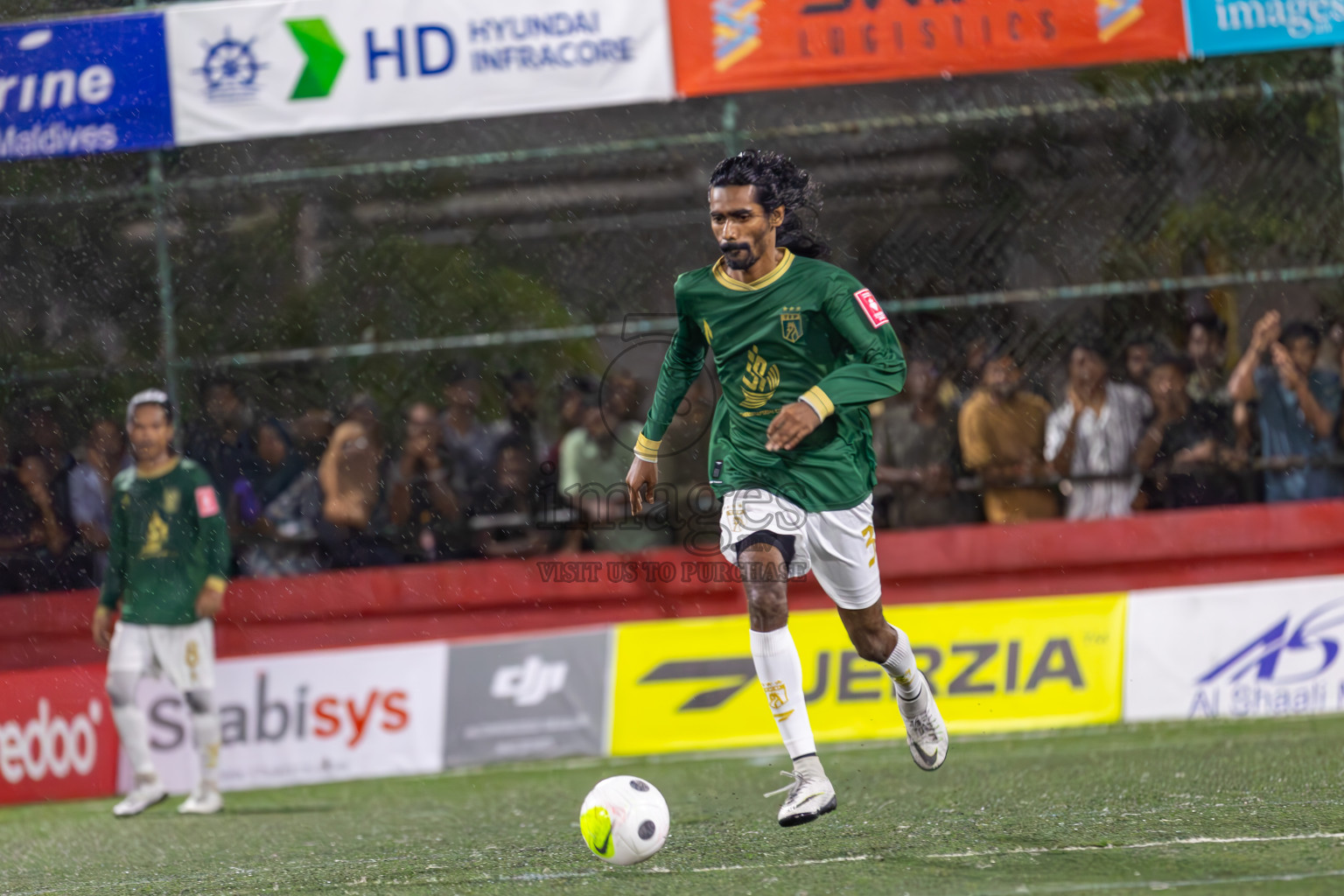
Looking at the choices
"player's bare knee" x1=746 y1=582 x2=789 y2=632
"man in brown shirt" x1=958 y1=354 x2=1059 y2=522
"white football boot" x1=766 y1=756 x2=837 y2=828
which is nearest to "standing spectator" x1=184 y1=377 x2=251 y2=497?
"man in brown shirt" x1=958 y1=354 x2=1059 y2=522

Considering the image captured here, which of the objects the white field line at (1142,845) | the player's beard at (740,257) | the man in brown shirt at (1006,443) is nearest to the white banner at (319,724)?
the man in brown shirt at (1006,443)

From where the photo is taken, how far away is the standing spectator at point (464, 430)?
10273mm

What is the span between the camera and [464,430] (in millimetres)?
10367

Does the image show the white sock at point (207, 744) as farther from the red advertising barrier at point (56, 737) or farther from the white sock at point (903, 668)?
the white sock at point (903, 668)

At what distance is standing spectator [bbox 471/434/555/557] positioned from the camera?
10.1 meters

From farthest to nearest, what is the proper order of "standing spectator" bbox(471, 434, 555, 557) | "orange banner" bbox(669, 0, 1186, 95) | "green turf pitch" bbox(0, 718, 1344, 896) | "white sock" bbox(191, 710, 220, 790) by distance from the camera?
"standing spectator" bbox(471, 434, 555, 557) < "orange banner" bbox(669, 0, 1186, 95) < "white sock" bbox(191, 710, 220, 790) < "green turf pitch" bbox(0, 718, 1344, 896)

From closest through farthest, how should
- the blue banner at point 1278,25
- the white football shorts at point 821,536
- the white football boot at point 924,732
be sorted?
1. the white football shorts at point 821,536
2. the white football boot at point 924,732
3. the blue banner at point 1278,25

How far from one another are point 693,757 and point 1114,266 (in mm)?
4084

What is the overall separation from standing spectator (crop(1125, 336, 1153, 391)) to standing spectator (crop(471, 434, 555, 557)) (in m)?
3.81

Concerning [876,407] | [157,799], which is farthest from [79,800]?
[876,407]

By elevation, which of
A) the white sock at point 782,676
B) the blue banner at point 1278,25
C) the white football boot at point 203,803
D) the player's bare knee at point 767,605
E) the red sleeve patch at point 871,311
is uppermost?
the blue banner at point 1278,25

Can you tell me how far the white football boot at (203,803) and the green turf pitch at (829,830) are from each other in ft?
0.43

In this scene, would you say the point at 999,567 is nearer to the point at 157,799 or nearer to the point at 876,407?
the point at 876,407

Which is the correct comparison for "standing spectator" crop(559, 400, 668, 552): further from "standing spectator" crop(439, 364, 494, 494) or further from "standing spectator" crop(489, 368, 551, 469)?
"standing spectator" crop(439, 364, 494, 494)
